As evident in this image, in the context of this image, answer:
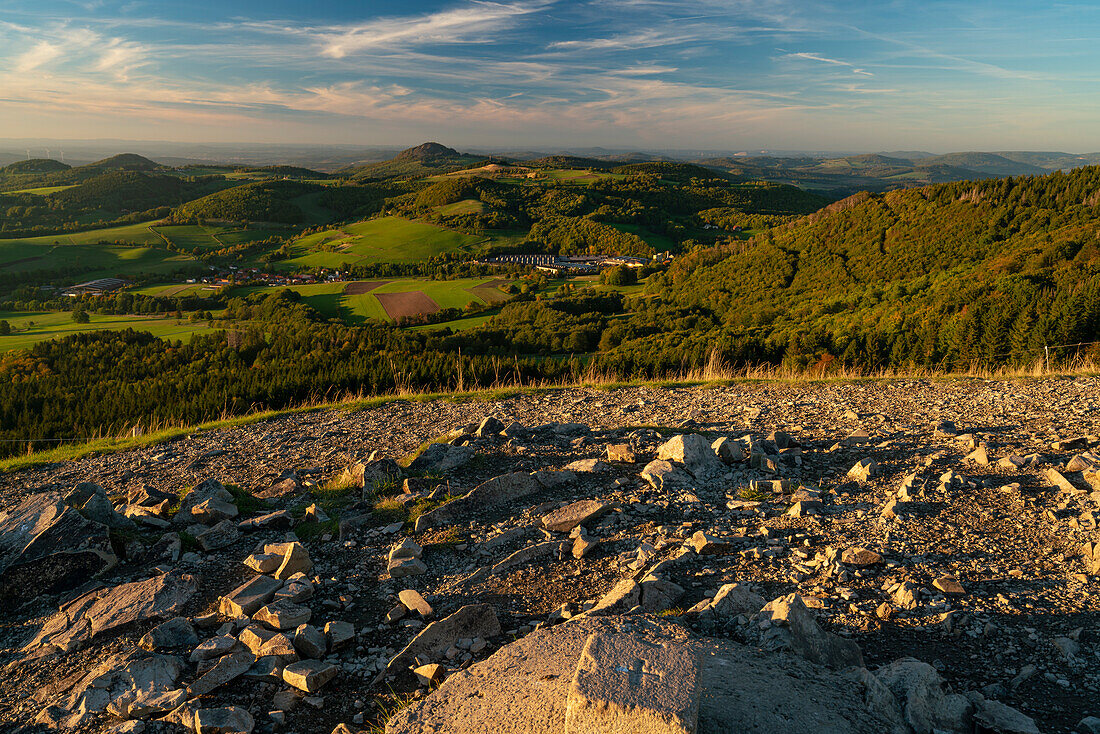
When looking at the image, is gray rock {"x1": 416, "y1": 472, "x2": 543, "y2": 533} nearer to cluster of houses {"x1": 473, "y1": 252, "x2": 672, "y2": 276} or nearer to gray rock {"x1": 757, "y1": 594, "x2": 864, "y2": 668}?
gray rock {"x1": 757, "y1": 594, "x2": 864, "y2": 668}

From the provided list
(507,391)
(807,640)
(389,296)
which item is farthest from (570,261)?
(807,640)

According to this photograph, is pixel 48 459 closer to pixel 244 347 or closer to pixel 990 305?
pixel 990 305

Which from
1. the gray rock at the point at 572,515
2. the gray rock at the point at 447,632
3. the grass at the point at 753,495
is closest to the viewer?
the gray rock at the point at 447,632

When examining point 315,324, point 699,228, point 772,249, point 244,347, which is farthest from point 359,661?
point 699,228

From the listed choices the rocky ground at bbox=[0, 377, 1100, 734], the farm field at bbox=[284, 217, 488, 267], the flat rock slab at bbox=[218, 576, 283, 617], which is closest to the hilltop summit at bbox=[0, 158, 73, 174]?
the farm field at bbox=[284, 217, 488, 267]

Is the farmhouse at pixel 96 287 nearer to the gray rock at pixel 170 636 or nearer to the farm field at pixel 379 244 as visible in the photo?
the farm field at pixel 379 244

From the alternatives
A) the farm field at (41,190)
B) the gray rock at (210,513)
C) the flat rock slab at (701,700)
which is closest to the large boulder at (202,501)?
the gray rock at (210,513)
